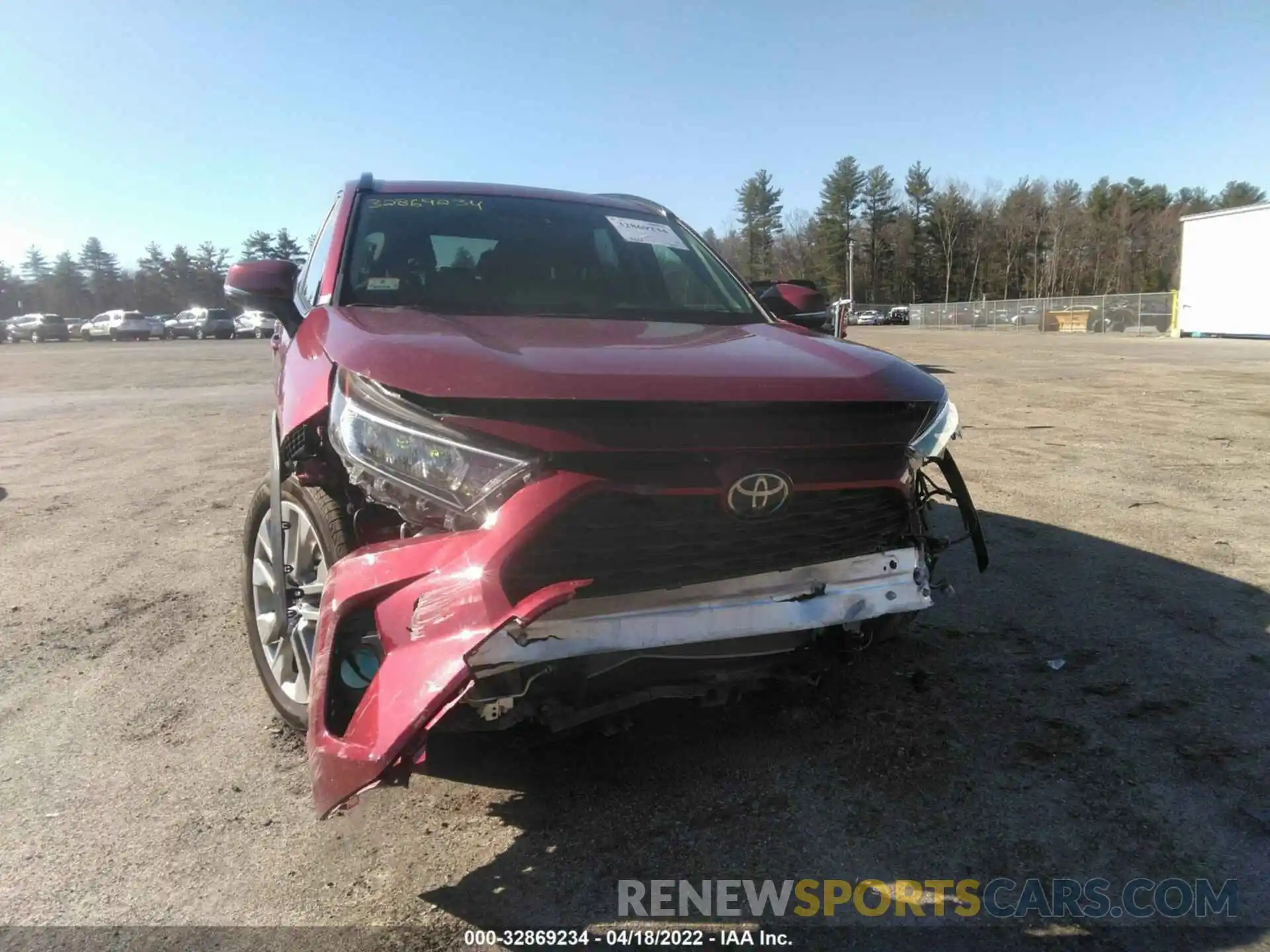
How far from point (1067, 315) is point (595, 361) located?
52.0 metres

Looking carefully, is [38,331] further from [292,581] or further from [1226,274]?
[1226,274]

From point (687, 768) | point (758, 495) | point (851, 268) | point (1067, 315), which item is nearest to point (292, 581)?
point (687, 768)

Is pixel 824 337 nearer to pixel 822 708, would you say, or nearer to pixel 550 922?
pixel 822 708

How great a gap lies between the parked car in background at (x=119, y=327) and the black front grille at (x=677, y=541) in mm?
55060

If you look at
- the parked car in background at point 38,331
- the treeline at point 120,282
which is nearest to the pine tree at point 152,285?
the treeline at point 120,282

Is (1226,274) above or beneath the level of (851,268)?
beneath

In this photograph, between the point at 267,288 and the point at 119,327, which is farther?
the point at 119,327

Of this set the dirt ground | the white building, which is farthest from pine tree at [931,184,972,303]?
the dirt ground

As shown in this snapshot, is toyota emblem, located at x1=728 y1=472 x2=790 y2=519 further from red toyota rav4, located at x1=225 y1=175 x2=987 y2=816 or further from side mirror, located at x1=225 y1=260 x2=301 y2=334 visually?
side mirror, located at x1=225 y1=260 x2=301 y2=334

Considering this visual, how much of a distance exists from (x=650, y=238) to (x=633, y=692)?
2.31 metres

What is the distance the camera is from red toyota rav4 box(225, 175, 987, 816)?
1872 mm

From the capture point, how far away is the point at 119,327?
48.6 metres

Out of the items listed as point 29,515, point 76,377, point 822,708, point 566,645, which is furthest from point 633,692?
point 76,377

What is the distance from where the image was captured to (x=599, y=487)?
75.0 inches
